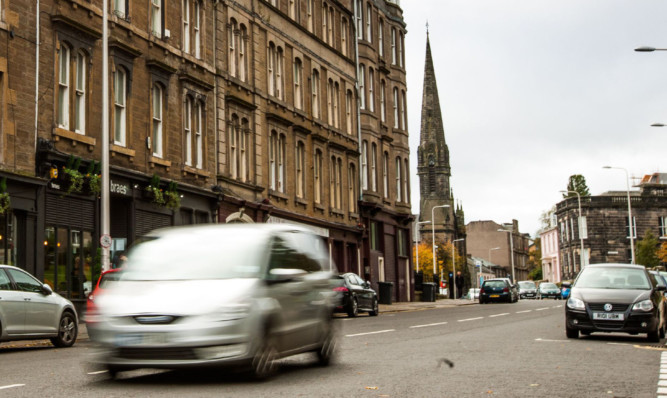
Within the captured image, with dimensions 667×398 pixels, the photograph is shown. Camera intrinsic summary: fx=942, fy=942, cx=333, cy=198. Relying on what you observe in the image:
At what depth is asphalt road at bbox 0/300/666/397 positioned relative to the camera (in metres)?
9.73

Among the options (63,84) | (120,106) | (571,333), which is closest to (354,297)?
(120,106)

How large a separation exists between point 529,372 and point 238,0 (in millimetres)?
28516

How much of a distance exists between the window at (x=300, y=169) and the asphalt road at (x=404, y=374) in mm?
25651

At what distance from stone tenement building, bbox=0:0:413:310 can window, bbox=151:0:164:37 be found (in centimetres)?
12

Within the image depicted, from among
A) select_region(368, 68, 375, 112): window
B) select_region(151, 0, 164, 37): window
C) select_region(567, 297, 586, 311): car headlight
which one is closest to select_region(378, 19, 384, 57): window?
select_region(368, 68, 375, 112): window

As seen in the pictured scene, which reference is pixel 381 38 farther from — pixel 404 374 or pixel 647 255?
pixel 404 374

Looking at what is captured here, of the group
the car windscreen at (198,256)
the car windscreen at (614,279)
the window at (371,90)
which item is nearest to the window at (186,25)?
the car windscreen at (614,279)

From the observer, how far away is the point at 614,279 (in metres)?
19.4

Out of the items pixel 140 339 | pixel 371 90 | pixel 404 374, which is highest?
pixel 371 90

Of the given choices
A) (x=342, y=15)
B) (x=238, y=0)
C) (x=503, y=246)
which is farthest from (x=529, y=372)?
(x=503, y=246)

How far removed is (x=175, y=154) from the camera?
32.1m

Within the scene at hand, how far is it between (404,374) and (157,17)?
23.1m

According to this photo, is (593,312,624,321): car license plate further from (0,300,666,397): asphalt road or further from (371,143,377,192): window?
(371,143,377,192): window

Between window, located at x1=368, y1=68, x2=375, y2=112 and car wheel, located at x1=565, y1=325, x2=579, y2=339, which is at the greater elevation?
window, located at x1=368, y1=68, x2=375, y2=112
